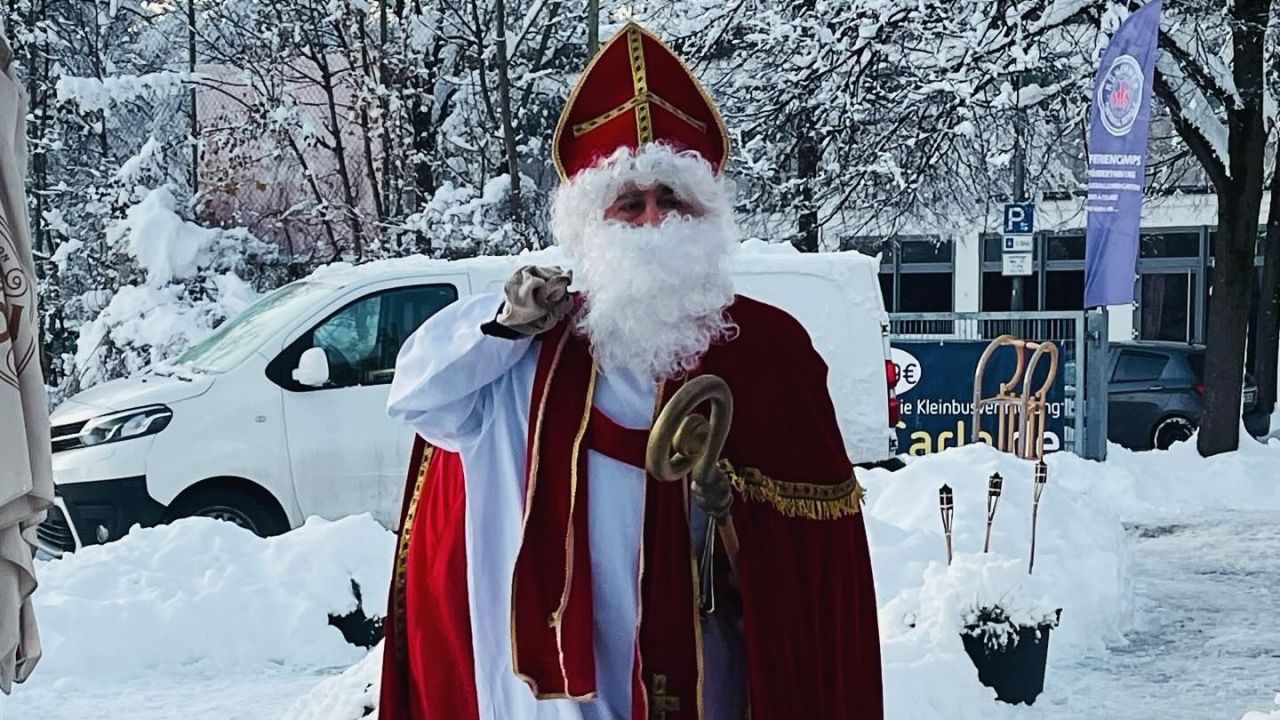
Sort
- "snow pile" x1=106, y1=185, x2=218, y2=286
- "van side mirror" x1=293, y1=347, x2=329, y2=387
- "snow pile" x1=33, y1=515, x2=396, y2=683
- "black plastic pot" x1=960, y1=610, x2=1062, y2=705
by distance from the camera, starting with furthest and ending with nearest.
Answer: "snow pile" x1=106, y1=185, x2=218, y2=286 < "van side mirror" x1=293, y1=347, x2=329, y2=387 < "snow pile" x1=33, y1=515, x2=396, y2=683 < "black plastic pot" x1=960, y1=610, x2=1062, y2=705

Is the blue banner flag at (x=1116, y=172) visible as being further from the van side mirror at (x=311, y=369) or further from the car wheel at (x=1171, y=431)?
the van side mirror at (x=311, y=369)

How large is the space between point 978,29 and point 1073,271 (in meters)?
15.3

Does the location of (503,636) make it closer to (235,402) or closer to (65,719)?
(65,719)

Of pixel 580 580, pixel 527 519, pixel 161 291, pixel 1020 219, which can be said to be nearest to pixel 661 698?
pixel 580 580

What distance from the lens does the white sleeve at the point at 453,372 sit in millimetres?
3061

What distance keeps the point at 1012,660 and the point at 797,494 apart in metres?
3.31

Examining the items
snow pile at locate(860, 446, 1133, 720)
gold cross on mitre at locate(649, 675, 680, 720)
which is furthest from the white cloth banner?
snow pile at locate(860, 446, 1133, 720)

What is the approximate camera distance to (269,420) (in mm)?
8789

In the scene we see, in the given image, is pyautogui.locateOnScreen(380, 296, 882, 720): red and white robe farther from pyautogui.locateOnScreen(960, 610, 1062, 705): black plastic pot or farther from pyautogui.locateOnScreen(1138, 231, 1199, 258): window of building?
pyautogui.locateOnScreen(1138, 231, 1199, 258): window of building

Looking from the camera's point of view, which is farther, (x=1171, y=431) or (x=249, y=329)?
(x=1171, y=431)

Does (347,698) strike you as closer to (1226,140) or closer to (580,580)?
(580,580)

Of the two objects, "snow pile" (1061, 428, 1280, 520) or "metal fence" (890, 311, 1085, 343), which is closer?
"snow pile" (1061, 428, 1280, 520)

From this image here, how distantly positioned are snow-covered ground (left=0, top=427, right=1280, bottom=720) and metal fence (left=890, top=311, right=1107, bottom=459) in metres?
4.01

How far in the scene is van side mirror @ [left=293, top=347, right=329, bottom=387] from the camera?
8844 mm
